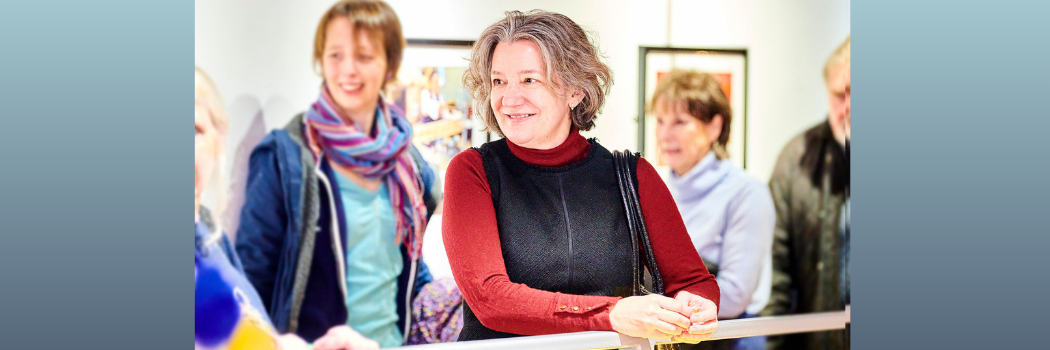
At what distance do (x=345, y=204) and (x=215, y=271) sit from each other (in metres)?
0.42

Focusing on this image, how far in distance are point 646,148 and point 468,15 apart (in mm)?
747

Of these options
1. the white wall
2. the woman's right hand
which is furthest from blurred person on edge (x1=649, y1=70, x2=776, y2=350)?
the woman's right hand

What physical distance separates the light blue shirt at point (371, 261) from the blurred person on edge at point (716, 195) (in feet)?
3.21

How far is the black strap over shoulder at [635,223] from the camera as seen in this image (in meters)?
2.85

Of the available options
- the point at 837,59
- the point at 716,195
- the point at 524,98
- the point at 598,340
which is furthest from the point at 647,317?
the point at 837,59

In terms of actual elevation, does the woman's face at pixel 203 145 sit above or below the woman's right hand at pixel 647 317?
above

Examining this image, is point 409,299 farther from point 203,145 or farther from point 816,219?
point 816,219

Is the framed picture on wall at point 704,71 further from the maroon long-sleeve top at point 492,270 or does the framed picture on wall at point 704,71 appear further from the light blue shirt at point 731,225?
the maroon long-sleeve top at point 492,270

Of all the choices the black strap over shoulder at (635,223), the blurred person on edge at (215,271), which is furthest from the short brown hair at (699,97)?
the blurred person on edge at (215,271)

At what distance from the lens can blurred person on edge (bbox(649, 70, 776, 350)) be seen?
3.00 metres

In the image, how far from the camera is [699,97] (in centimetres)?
306

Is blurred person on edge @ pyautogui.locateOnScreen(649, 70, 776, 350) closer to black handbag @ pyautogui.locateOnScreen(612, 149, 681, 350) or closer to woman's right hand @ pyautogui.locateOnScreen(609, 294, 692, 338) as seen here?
black handbag @ pyautogui.locateOnScreen(612, 149, 681, 350)

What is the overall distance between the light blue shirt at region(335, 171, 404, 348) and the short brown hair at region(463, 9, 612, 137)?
0.43 m

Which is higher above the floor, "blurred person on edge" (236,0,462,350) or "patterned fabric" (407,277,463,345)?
"blurred person on edge" (236,0,462,350)
